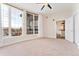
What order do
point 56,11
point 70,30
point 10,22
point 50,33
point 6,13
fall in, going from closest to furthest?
point 56,11, point 10,22, point 6,13, point 50,33, point 70,30

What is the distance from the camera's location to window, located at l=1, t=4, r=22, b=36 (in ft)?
9.82

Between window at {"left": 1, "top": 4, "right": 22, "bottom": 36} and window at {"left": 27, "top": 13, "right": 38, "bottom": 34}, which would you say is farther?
window at {"left": 27, "top": 13, "right": 38, "bottom": 34}

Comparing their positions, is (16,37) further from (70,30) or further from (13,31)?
(70,30)

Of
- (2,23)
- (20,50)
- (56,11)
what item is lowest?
(20,50)

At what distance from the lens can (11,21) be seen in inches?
129

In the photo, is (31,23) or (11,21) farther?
(31,23)

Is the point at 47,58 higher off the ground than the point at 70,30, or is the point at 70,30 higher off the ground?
the point at 70,30

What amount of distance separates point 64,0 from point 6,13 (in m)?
2.34

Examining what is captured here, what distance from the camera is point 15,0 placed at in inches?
72.5

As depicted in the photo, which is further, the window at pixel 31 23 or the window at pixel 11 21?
the window at pixel 31 23

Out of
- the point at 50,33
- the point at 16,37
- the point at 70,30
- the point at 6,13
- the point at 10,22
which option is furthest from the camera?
the point at 70,30

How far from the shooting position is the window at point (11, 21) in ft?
9.82

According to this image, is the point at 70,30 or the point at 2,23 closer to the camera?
the point at 2,23

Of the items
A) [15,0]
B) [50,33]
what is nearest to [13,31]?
[15,0]
